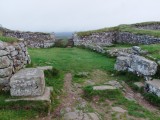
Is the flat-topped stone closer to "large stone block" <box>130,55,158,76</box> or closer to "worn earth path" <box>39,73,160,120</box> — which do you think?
"worn earth path" <box>39,73,160,120</box>

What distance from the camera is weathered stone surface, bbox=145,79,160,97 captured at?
11.2 m

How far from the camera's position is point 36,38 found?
24.3m

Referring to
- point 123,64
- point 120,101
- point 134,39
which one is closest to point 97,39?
point 134,39

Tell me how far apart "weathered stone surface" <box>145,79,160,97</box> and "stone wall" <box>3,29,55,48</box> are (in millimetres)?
13209

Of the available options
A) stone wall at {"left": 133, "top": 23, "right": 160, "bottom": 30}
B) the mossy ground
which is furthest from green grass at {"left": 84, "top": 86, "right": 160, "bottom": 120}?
stone wall at {"left": 133, "top": 23, "right": 160, "bottom": 30}

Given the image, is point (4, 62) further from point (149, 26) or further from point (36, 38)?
point (149, 26)

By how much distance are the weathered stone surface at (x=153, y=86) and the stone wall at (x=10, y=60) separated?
479cm

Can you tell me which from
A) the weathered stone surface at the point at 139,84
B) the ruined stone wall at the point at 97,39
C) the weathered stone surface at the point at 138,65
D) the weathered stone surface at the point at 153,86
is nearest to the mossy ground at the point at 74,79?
the weathered stone surface at the point at 138,65

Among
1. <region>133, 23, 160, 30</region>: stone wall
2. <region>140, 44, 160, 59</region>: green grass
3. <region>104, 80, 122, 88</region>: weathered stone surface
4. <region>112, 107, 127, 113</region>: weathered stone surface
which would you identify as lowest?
<region>112, 107, 127, 113</region>: weathered stone surface

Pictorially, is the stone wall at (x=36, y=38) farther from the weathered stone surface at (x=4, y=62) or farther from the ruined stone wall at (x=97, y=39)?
the weathered stone surface at (x=4, y=62)

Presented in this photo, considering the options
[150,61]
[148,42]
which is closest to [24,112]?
[150,61]

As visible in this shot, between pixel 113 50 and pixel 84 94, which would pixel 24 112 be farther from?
pixel 113 50

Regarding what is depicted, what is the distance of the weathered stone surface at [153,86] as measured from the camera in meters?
11.2

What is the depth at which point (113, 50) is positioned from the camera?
1859 cm
